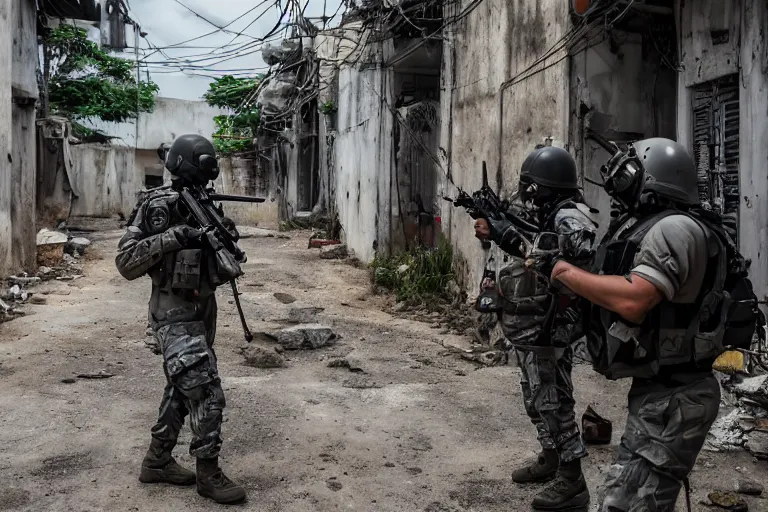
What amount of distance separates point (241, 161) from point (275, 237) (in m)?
7.42

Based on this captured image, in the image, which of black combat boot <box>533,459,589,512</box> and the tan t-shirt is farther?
black combat boot <box>533,459,589,512</box>

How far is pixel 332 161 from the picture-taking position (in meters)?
17.3

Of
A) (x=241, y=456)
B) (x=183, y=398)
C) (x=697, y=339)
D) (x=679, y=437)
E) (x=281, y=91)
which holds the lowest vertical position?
(x=241, y=456)

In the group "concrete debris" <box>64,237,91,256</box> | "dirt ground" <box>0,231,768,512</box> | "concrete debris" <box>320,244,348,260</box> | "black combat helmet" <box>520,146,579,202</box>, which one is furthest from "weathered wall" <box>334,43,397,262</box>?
"black combat helmet" <box>520,146,579,202</box>

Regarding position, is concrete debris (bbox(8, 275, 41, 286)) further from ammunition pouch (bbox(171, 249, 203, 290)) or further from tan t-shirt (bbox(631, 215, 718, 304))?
tan t-shirt (bbox(631, 215, 718, 304))

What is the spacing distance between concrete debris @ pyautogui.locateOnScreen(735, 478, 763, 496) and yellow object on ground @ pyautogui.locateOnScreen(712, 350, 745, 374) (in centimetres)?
129

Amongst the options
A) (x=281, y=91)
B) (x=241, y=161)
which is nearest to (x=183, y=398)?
(x=281, y=91)

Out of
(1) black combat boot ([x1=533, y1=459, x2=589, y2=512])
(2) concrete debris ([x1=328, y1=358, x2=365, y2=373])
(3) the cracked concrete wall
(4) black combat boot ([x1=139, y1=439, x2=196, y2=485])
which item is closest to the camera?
(1) black combat boot ([x1=533, y1=459, x2=589, y2=512])

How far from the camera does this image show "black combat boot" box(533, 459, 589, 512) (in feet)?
10.8

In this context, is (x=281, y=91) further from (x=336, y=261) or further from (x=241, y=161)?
(x=336, y=261)

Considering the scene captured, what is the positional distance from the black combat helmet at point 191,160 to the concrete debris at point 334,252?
9.35 metres

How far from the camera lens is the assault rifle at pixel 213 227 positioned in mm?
3436

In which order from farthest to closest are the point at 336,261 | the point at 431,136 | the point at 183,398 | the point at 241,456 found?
1. the point at 336,261
2. the point at 431,136
3. the point at 241,456
4. the point at 183,398

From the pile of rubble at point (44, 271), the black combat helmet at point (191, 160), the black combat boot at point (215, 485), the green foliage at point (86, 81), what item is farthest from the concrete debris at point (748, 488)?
the green foliage at point (86, 81)
